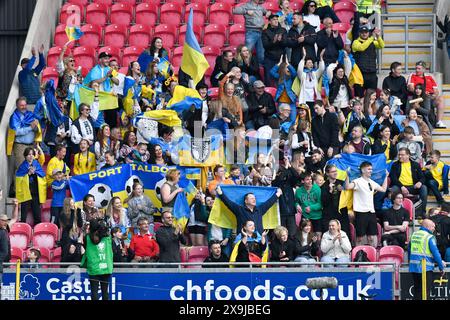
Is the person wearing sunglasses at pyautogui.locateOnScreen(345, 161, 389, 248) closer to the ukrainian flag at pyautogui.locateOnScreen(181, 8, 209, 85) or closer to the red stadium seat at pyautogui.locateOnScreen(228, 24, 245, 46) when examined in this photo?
the ukrainian flag at pyautogui.locateOnScreen(181, 8, 209, 85)

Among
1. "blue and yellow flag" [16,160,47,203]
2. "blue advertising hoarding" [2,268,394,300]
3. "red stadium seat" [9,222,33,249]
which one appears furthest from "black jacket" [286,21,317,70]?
"blue advertising hoarding" [2,268,394,300]

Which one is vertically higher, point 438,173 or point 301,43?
point 301,43

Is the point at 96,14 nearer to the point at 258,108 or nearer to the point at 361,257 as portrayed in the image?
the point at 258,108

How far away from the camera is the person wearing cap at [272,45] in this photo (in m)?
29.7

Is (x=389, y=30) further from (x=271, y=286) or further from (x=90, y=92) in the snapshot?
(x=271, y=286)

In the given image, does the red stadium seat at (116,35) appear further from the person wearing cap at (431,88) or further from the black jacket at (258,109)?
the person wearing cap at (431,88)

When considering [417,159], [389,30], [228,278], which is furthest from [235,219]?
[389,30]

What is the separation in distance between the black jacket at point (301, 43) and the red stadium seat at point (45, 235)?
5769 millimetres

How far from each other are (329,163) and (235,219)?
214 cm

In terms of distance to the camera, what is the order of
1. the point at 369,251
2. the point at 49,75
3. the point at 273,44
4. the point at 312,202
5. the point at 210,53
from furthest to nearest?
the point at 210,53, the point at 49,75, the point at 273,44, the point at 312,202, the point at 369,251

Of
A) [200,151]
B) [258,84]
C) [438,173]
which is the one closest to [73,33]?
[258,84]

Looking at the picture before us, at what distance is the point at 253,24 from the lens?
3055 centimetres

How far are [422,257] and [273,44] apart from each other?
6.64 meters

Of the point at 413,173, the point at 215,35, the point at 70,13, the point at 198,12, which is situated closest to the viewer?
the point at 413,173
